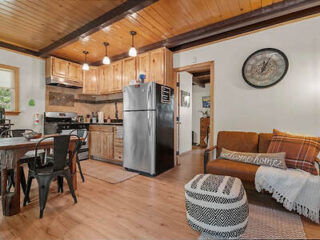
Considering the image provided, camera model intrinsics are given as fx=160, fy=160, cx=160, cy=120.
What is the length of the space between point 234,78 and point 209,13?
1126mm

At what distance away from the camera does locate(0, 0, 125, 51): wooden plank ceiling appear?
2.28 meters

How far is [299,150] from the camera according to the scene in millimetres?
1979

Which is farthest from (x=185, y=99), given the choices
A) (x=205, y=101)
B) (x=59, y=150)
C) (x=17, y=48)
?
(x=17, y=48)

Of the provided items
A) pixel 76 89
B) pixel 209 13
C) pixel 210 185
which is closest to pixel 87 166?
pixel 76 89

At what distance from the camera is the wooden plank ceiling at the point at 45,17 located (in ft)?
7.48

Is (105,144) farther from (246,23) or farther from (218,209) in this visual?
(246,23)

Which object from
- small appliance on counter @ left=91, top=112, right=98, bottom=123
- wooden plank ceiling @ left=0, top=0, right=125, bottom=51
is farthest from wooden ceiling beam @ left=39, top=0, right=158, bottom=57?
small appliance on counter @ left=91, top=112, right=98, bottom=123

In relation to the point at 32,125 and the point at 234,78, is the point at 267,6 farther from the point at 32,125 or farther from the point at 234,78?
the point at 32,125

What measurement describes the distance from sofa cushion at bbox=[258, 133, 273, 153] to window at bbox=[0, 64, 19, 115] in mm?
4825

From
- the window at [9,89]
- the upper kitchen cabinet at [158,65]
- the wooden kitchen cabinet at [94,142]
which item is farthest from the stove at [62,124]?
the upper kitchen cabinet at [158,65]

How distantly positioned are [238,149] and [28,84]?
185 inches

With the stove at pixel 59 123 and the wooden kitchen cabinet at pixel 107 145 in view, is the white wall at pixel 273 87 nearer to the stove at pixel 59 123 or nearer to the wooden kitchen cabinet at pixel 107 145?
the wooden kitchen cabinet at pixel 107 145

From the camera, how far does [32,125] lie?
12.5 feet

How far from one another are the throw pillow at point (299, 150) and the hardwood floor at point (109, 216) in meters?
0.60
